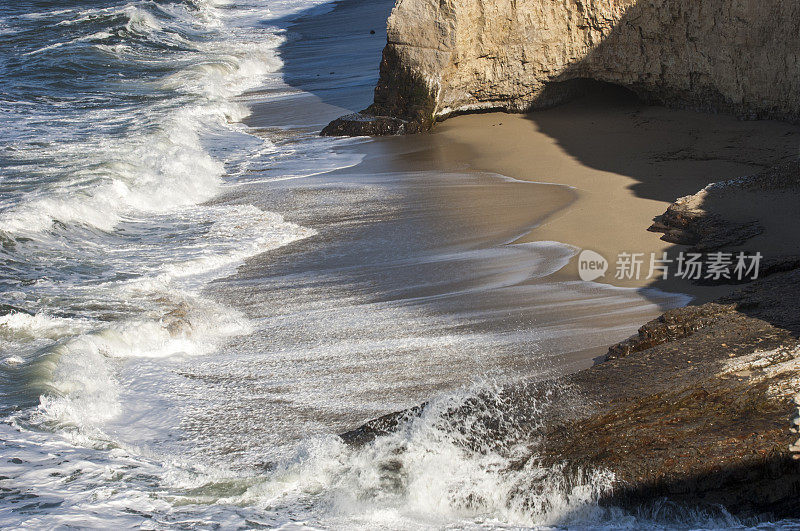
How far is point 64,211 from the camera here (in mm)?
8391

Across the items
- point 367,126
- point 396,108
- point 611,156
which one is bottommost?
point 611,156

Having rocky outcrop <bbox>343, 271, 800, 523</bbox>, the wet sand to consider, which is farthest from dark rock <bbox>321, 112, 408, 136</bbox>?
rocky outcrop <bbox>343, 271, 800, 523</bbox>

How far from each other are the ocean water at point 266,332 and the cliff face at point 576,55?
1.48 metres

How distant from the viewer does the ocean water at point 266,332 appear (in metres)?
3.53

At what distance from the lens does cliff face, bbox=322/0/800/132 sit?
9.98 meters

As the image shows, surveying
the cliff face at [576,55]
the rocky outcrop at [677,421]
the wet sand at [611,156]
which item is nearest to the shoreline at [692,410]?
the rocky outcrop at [677,421]

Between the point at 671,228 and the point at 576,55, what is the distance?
5261 millimetres

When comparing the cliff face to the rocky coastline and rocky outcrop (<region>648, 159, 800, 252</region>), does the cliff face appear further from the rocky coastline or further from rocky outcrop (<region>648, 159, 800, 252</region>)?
rocky outcrop (<region>648, 159, 800, 252</region>)

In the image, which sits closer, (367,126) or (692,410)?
(692,410)

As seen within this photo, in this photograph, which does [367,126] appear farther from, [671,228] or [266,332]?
[266,332]

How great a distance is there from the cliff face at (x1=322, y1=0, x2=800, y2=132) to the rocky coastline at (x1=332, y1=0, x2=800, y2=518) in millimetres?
18

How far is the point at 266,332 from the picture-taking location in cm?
571

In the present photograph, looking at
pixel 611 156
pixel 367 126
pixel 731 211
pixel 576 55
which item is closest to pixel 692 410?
pixel 731 211

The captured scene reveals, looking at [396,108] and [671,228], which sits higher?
[396,108]
